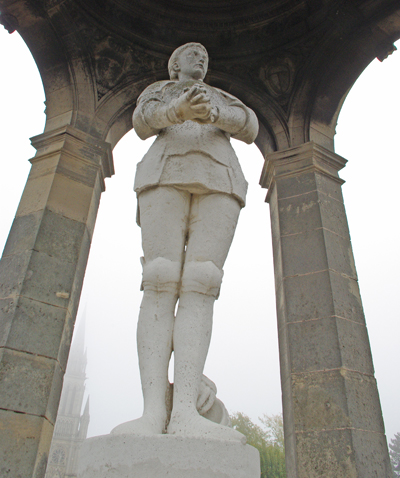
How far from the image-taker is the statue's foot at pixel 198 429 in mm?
1735

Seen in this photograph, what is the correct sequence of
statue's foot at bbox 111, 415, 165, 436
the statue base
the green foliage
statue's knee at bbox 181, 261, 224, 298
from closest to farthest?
1. the statue base
2. statue's foot at bbox 111, 415, 165, 436
3. statue's knee at bbox 181, 261, 224, 298
4. the green foliage

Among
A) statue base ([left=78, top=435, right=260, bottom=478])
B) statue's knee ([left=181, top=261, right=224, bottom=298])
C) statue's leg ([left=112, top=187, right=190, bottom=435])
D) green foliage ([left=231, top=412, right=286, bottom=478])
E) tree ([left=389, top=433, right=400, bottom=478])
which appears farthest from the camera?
tree ([left=389, top=433, right=400, bottom=478])

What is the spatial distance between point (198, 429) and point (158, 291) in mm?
742

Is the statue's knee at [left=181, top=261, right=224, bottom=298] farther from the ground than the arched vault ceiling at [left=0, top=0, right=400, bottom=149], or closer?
closer

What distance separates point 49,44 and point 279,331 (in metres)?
5.19

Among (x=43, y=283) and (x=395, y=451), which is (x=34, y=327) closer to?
(x=43, y=283)

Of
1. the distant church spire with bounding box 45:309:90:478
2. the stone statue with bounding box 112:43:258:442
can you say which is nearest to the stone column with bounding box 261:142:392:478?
the stone statue with bounding box 112:43:258:442

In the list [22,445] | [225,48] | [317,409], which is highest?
[225,48]

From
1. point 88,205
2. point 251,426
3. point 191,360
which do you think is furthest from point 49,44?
point 251,426

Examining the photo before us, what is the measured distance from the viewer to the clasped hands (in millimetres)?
2311

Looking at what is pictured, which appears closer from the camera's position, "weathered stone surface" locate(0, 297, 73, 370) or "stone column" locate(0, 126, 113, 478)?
"stone column" locate(0, 126, 113, 478)

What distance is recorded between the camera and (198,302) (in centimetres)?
219

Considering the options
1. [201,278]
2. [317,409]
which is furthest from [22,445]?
[317,409]

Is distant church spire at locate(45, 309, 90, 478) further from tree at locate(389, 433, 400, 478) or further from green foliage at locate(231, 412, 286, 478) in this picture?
tree at locate(389, 433, 400, 478)
